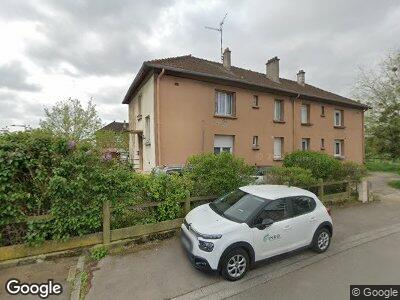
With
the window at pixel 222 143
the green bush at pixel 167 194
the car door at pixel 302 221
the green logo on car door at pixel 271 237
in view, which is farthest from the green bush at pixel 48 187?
the window at pixel 222 143

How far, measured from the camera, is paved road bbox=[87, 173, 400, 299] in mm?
4195

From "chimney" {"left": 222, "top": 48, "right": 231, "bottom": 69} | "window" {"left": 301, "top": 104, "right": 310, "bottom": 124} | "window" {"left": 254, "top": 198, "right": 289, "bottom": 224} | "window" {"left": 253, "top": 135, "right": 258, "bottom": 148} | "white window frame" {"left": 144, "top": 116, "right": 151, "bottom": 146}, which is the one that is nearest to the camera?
"window" {"left": 254, "top": 198, "right": 289, "bottom": 224}

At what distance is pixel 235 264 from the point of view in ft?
15.0

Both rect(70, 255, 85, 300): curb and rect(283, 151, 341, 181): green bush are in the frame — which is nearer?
rect(70, 255, 85, 300): curb

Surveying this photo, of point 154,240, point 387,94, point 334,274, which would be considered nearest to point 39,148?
point 154,240

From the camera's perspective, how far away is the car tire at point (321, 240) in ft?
18.4

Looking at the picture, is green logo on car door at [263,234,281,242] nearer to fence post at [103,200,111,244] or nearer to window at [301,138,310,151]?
fence post at [103,200,111,244]

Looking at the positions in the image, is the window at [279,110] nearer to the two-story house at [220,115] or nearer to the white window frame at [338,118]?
the two-story house at [220,115]

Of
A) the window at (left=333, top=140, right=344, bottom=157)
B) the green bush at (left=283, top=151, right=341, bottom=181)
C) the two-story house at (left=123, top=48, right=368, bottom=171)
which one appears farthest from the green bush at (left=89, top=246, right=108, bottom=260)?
the window at (left=333, top=140, right=344, bottom=157)

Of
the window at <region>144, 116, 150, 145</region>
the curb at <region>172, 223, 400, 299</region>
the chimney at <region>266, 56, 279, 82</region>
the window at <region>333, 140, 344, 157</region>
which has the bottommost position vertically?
the curb at <region>172, 223, 400, 299</region>

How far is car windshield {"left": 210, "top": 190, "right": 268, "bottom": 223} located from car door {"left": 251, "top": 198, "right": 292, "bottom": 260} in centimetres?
19

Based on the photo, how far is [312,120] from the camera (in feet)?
62.6

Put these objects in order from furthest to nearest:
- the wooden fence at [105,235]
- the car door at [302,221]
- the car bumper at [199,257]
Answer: the car door at [302,221], the wooden fence at [105,235], the car bumper at [199,257]

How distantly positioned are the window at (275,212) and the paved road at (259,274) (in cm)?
92
